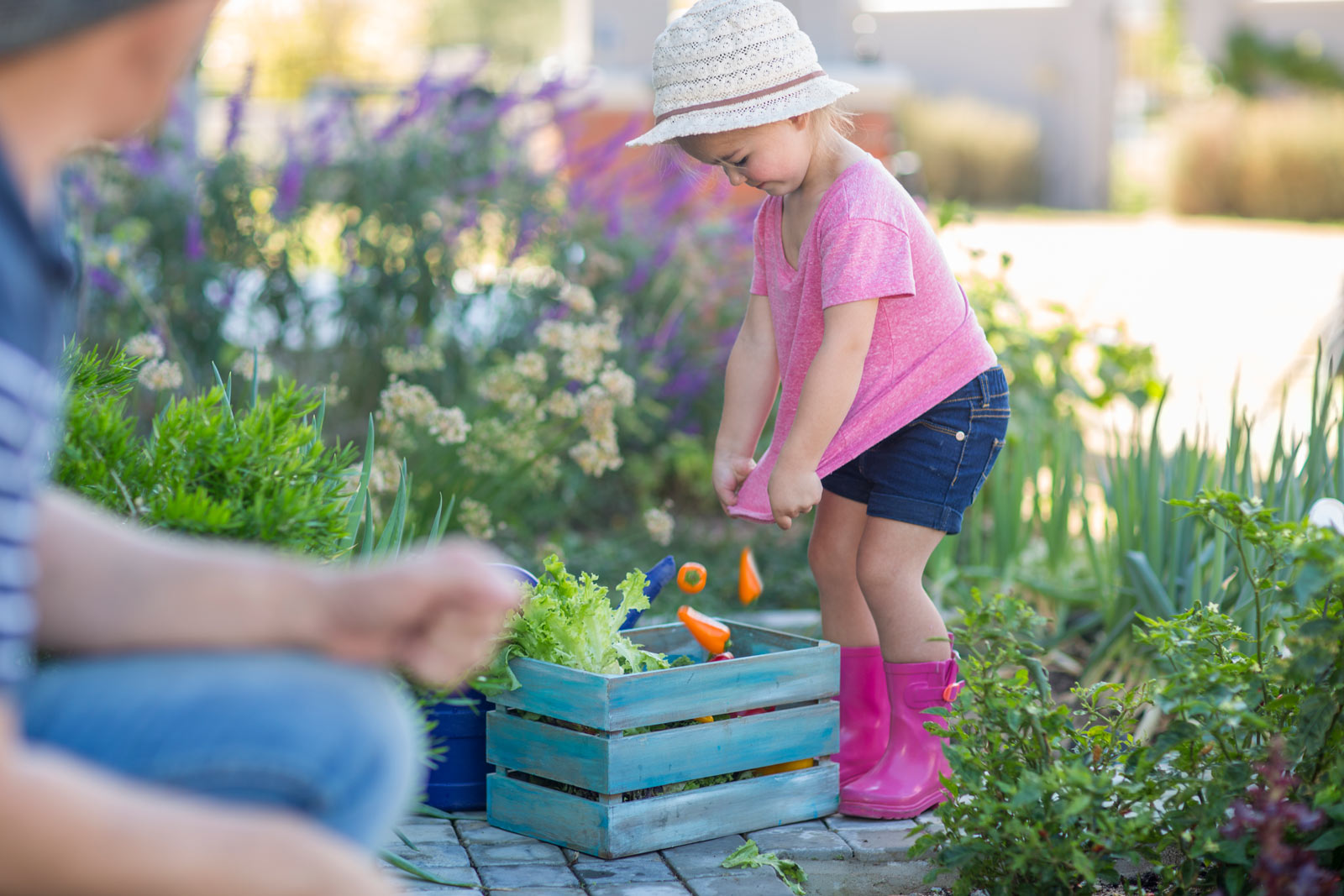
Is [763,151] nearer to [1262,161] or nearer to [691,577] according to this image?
[691,577]

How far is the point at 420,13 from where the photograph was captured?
100ft

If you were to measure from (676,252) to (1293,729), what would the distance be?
286 centimetres

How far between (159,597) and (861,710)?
186cm

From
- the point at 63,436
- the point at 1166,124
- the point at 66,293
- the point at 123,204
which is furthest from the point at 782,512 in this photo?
the point at 1166,124

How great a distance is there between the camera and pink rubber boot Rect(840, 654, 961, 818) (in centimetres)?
243

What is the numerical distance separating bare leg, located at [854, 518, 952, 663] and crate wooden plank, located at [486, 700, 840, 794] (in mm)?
180

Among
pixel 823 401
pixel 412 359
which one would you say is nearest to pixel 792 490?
pixel 823 401

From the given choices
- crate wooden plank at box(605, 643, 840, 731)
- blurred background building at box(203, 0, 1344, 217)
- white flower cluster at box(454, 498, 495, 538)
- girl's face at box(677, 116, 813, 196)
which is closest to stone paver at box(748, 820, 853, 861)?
crate wooden plank at box(605, 643, 840, 731)

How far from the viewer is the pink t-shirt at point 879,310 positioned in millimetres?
2357

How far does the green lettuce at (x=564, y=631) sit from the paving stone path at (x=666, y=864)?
27cm

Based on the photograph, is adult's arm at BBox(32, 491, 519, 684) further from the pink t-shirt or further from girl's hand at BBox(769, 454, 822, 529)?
the pink t-shirt

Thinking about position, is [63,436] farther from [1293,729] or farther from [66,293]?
[1293,729]

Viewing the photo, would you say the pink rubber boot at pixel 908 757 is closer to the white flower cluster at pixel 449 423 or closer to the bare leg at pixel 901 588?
the bare leg at pixel 901 588

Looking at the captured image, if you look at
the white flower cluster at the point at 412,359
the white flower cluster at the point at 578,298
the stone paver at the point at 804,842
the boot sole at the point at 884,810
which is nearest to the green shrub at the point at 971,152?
the white flower cluster at the point at 578,298
